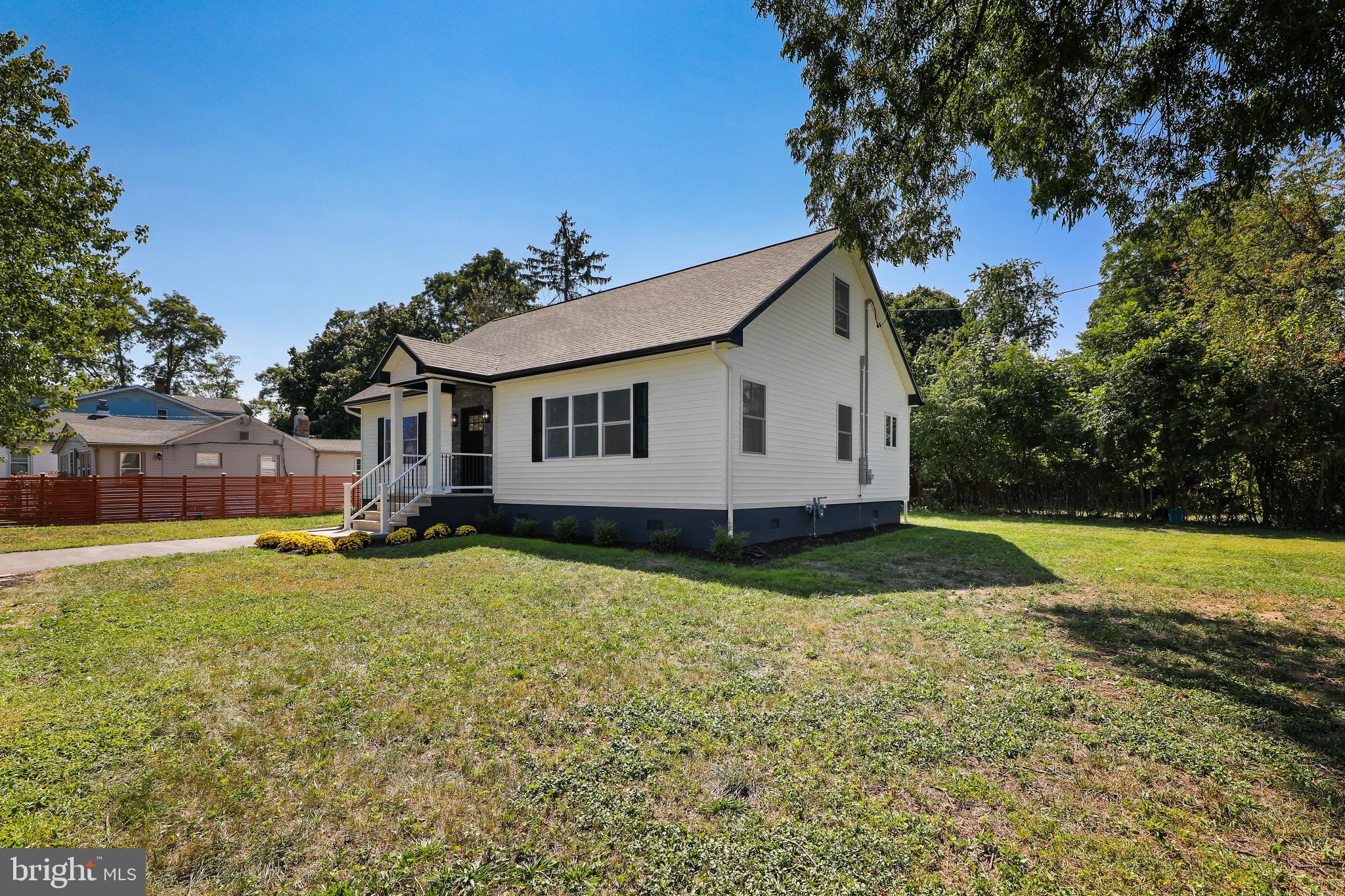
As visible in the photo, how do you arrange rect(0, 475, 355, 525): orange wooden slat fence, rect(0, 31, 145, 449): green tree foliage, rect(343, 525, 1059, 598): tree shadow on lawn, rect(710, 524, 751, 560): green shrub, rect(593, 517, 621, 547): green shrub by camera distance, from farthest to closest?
rect(0, 475, 355, 525): orange wooden slat fence → rect(593, 517, 621, 547): green shrub → rect(710, 524, 751, 560): green shrub → rect(0, 31, 145, 449): green tree foliage → rect(343, 525, 1059, 598): tree shadow on lawn

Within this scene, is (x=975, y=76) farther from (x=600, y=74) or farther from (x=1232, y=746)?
(x=1232, y=746)

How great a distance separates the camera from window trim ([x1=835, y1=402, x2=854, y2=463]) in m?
13.2

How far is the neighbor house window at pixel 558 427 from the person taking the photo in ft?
38.7

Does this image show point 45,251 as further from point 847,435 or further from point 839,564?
point 847,435

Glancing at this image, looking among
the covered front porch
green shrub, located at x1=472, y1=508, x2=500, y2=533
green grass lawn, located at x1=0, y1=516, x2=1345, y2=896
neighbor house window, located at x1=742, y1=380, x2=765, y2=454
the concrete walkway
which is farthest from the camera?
green shrub, located at x1=472, y1=508, x2=500, y2=533

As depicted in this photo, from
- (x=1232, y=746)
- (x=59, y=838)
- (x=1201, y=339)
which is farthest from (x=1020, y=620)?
(x=1201, y=339)

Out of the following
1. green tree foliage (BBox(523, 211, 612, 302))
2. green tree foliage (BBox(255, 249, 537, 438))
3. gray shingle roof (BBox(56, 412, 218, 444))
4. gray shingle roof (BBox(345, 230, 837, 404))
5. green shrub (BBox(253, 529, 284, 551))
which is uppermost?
green tree foliage (BBox(523, 211, 612, 302))

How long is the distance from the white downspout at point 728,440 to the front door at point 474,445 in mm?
6600

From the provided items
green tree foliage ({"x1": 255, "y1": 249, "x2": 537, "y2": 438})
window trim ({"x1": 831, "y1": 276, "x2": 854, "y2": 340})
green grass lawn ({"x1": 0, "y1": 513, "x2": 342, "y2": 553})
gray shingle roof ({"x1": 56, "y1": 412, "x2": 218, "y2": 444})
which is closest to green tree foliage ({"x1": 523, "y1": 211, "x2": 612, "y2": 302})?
green tree foliage ({"x1": 255, "y1": 249, "x2": 537, "y2": 438})

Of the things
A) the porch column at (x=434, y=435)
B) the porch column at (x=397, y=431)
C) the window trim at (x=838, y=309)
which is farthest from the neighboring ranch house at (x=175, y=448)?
the window trim at (x=838, y=309)

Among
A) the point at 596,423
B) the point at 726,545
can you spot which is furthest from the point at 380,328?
the point at 726,545

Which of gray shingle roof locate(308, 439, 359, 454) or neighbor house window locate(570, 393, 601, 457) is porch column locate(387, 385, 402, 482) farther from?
gray shingle roof locate(308, 439, 359, 454)

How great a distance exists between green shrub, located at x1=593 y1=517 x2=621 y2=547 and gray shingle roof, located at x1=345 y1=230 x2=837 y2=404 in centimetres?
324

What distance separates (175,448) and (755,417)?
84.9ft
